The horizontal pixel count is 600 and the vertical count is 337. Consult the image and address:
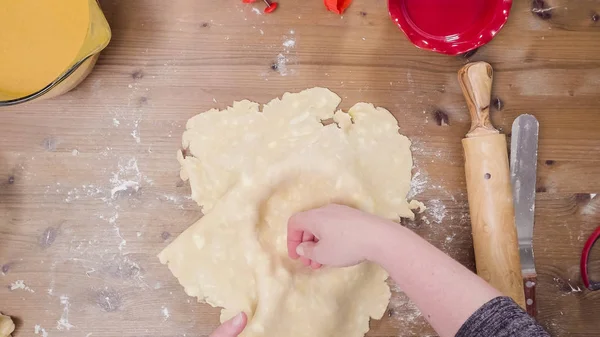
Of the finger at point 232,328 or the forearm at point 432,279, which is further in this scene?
the finger at point 232,328

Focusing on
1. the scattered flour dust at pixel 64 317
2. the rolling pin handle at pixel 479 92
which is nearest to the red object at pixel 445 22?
the rolling pin handle at pixel 479 92

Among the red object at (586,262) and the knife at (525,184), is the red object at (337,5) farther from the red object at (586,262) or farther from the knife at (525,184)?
the red object at (586,262)

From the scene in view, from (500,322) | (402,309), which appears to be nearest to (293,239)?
(402,309)

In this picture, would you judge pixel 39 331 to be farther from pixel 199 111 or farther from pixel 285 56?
pixel 285 56

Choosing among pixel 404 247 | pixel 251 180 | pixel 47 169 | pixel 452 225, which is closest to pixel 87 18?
pixel 47 169

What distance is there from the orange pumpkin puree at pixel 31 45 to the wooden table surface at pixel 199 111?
0.06 metres

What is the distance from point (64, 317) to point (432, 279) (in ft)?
2.28

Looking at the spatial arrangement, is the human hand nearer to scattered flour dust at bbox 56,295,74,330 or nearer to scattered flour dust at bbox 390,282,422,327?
scattered flour dust at bbox 390,282,422,327

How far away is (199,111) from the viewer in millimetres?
954

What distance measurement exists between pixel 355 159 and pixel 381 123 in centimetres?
9

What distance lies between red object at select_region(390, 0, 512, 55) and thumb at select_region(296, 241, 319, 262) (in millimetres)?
427

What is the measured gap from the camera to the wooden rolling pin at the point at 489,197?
0.89 m

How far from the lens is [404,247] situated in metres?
0.69

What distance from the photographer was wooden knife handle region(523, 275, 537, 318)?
0.90 m
